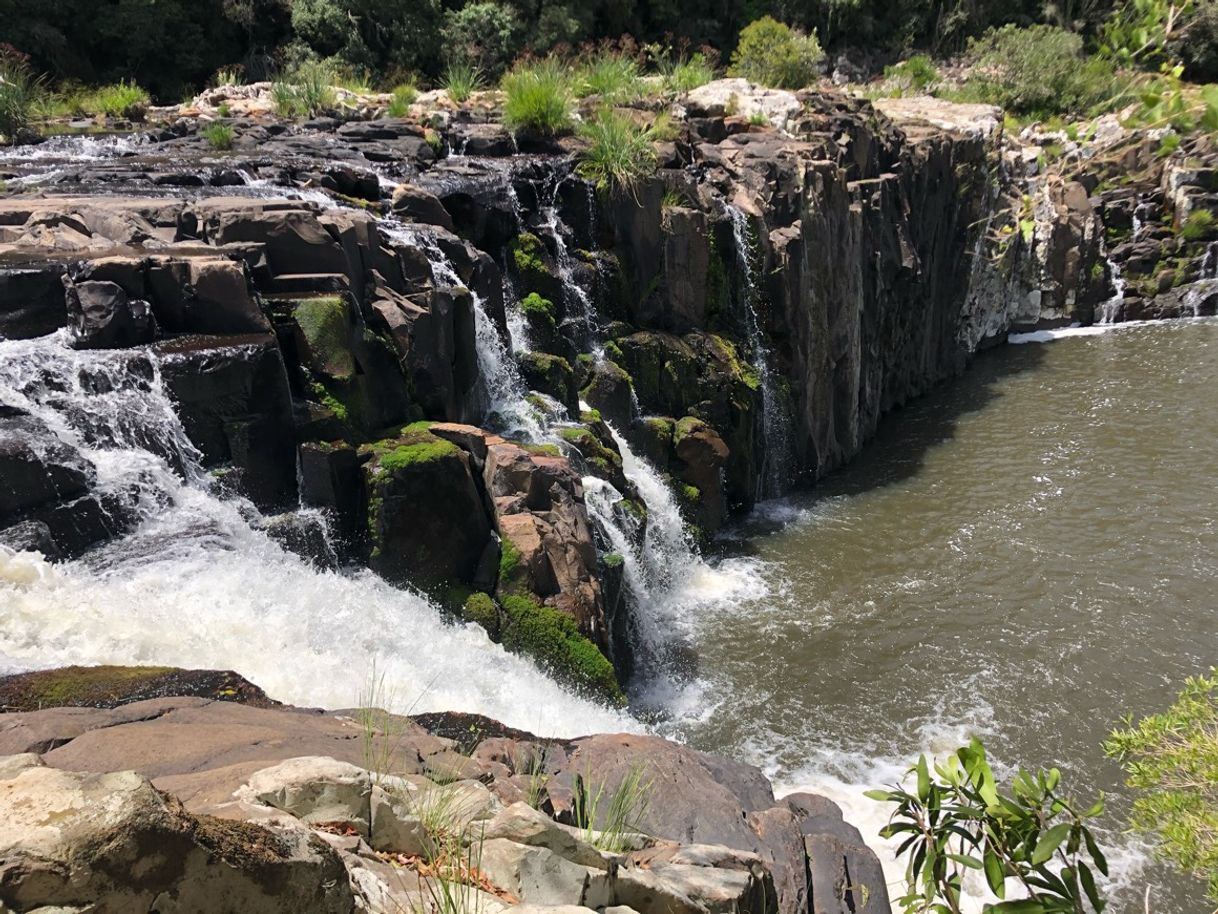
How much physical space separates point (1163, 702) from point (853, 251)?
11511 mm

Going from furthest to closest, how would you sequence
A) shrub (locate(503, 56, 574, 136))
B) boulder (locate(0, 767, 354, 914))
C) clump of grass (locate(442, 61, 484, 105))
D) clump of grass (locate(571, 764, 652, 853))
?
1. clump of grass (locate(442, 61, 484, 105))
2. shrub (locate(503, 56, 574, 136))
3. clump of grass (locate(571, 764, 652, 853))
4. boulder (locate(0, 767, 354, 914))

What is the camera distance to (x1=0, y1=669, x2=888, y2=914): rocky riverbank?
7.97 feet

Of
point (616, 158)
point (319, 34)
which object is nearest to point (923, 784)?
point (616, 158)

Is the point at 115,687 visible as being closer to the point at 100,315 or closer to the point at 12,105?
the point at 100,315

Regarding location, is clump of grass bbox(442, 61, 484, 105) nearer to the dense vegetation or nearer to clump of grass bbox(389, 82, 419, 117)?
clump of grass bbox(389, 82, 419, 117)

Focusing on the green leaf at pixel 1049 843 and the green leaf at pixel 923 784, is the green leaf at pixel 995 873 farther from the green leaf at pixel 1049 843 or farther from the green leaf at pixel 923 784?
the green leaf at pixel 923 784

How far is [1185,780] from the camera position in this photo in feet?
15.3

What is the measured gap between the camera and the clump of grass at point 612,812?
4703mm

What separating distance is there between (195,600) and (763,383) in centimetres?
1194

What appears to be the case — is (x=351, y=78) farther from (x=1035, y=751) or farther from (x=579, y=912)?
(x=579, y=912)

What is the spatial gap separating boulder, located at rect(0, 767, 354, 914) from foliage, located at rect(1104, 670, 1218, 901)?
4009mm

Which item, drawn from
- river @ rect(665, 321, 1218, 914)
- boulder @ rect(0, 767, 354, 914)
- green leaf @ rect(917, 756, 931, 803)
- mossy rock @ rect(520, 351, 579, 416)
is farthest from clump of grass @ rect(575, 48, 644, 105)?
boulder @ rect(0, 767, 354, 914)

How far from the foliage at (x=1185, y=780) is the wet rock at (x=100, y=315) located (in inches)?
361

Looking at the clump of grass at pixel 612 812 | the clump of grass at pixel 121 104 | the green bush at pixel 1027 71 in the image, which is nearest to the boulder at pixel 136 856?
the clump of grass at pixel 612 812
